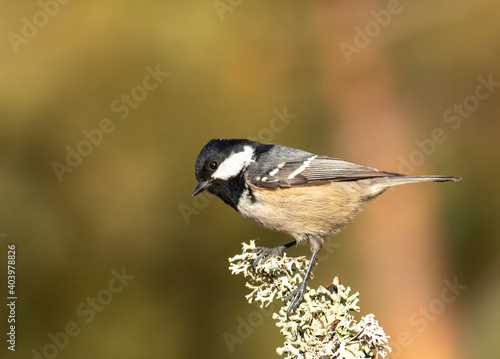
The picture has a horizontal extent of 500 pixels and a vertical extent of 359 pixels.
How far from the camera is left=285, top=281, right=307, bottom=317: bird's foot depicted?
2.37 metres

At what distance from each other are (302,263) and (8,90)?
333 centimetres

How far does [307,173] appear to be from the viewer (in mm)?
3436

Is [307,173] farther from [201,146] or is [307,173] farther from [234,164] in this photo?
[201,146]

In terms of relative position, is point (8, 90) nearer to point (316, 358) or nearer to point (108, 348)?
point (108, 348)

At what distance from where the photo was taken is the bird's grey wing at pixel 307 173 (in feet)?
10.9

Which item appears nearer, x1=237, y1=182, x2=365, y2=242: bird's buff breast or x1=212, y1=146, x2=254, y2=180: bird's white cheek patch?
x1=237, y1=182, x2=365, y2=242: bird's buff breast

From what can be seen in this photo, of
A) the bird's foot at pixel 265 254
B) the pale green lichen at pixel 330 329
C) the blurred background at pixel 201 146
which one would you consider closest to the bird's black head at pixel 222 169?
the bird's foot at pixel 265 254

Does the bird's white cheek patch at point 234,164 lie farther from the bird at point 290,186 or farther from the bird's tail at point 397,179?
the bird's tail at point 397,179

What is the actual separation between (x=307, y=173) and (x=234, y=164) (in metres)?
0.51

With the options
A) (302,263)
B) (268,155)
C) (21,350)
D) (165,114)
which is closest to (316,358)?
(302,263)

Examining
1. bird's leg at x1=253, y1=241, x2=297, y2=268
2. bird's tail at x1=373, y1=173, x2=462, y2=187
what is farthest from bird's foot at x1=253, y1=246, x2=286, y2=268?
bird's tail at x1=373, y1=173, x2=462, y2=187

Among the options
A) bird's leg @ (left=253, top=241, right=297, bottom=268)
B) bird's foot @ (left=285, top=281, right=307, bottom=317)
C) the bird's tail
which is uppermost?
the bird's tail

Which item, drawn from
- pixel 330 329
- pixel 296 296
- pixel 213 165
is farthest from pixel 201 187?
pixel 330 329

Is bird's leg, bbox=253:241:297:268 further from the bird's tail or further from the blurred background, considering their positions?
the blurred background
